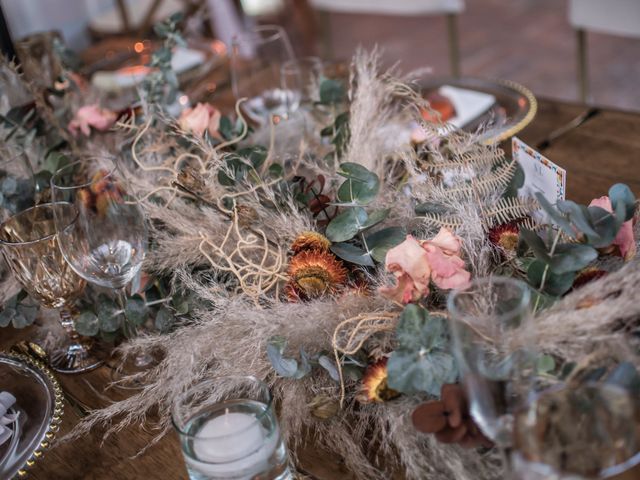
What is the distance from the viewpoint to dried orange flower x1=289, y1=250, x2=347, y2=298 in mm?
855

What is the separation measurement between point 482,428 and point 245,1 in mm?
3620

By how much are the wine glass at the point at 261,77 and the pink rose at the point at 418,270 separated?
0.68m

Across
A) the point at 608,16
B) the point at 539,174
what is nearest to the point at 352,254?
the point at 539,174

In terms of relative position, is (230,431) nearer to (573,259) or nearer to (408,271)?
(408,271)

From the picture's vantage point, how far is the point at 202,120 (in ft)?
3.75

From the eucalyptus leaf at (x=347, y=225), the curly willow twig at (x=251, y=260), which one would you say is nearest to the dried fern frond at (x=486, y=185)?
the eucalyptus leaf at (x=347, y=225)

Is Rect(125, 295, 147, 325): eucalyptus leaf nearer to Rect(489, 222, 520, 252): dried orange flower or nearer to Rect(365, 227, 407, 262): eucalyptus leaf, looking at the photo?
Rect(365, 227, 407, 262): eucalyptus leaf

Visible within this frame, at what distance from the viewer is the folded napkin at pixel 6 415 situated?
2.83 ft

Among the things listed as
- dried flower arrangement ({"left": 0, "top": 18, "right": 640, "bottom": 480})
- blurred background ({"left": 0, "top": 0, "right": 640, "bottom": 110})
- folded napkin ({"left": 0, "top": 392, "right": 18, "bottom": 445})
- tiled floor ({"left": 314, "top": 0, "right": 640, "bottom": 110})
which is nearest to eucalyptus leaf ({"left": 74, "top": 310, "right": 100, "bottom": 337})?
dried flower arrangement ({"left": 0, "top": 18, "right": 640, "bottom": 480})

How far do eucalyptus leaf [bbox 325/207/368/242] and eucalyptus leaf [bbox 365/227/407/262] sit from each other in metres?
0.02

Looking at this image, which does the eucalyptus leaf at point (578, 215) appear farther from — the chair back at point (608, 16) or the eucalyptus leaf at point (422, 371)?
the chair back at point (608, 16)

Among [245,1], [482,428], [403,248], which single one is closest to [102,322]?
[403,248]

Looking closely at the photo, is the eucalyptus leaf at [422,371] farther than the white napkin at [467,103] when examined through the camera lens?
No

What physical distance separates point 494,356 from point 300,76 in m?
0.87
